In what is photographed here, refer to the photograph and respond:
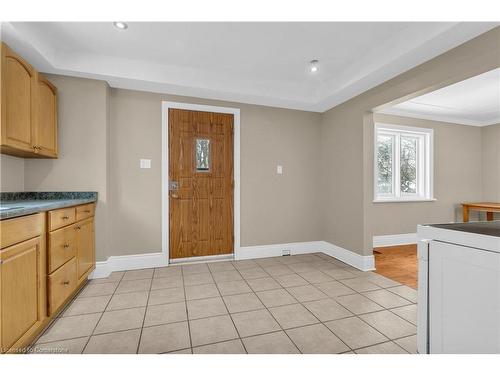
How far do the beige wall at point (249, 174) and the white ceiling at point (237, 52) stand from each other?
35 cm

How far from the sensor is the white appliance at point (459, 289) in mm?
899

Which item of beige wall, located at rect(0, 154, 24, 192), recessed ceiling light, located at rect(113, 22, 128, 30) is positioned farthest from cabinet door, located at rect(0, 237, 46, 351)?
recessed ceiling light, located at rect(113, 22, 128, 30)

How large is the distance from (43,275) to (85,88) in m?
2.03

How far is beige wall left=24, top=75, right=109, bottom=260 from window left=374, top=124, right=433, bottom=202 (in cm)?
416

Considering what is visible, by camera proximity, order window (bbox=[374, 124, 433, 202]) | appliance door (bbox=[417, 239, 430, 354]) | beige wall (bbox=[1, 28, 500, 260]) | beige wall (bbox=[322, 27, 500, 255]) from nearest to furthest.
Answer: appliance door (bbox=[417, 239, 430, 354])
beige wall (bbox=[322, 27, 500, 255])
beige wall (bbox=[1, 28, 500, 260])
window (bbox=[374, 124, 433, 202])

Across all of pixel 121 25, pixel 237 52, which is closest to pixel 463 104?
pixel 237 52

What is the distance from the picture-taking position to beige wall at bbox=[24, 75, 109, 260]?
8.57ft

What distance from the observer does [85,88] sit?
272cm

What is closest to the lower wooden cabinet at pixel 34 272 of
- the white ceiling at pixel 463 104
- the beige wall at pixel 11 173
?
the beige wall at pixel 11 173

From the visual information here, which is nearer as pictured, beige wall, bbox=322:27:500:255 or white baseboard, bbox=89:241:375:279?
beige wall, bbox=322:27:500:255

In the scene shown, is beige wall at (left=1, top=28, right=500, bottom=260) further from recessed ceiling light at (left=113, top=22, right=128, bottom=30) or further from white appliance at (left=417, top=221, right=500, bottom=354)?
white appliance at (left=417, top=221, right=500, bottom=354)

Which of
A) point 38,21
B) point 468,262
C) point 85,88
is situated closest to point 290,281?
point 468,262

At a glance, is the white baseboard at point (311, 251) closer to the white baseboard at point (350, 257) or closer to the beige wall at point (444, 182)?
the white baseboard at point (350, 257)

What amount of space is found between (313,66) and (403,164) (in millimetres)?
2868
